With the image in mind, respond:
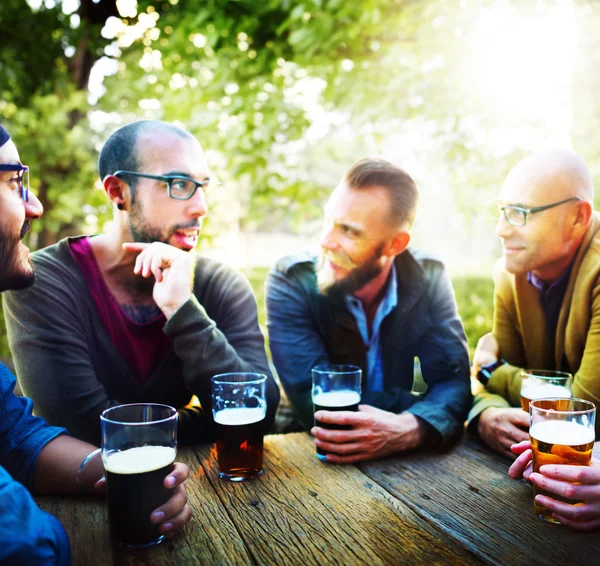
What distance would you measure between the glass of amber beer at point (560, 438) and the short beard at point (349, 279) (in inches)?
50.3

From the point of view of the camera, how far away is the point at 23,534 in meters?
1.14

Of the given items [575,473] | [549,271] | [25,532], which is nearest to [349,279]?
[549,271]

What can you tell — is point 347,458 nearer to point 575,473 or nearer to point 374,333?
point 575,473

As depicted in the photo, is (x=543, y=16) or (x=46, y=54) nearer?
(x=543, y=16)

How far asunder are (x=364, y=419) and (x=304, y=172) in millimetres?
6285

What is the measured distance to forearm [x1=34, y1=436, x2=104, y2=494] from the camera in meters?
1.67

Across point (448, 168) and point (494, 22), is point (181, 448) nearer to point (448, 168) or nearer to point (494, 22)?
point (494, 22)

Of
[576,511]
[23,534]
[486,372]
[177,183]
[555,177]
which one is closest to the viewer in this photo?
[23,534]

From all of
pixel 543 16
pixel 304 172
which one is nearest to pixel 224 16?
pixel 543 16

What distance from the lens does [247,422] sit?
73.5 inches

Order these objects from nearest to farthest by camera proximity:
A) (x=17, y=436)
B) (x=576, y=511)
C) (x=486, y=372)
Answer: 1. (x=576, y=511)
2. (x=17, y=436)
3. (x=486, y=372)

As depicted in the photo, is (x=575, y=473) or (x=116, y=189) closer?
(x=575, y=473)

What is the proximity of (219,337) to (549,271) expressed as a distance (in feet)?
5.50

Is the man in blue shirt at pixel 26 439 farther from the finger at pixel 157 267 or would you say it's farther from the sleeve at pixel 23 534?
the finger at pixel 157 267
